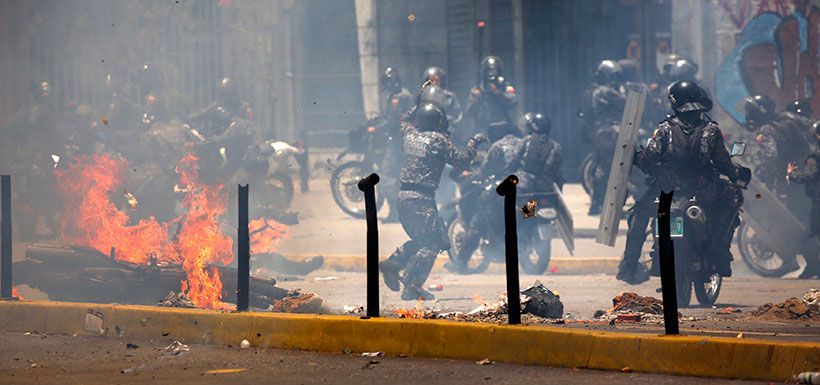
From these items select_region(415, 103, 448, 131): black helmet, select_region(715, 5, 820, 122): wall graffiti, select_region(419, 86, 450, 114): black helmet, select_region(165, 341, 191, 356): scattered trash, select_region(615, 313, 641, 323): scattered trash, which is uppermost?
select_region(715, 5, 820, 122): wall graffiti

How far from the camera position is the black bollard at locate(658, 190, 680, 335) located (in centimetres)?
756

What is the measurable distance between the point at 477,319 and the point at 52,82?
58.9 ft

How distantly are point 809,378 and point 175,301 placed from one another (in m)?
5.24

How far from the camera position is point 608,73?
63.2 feet

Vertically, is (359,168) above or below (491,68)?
below

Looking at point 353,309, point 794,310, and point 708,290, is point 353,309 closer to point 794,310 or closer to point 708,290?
point 708,290

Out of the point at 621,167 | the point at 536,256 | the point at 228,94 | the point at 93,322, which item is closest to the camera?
the point at 93,322

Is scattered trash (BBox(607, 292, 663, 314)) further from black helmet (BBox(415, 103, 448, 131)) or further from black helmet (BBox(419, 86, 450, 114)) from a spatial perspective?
black helmet (BBox(419, 86, 450, 114))

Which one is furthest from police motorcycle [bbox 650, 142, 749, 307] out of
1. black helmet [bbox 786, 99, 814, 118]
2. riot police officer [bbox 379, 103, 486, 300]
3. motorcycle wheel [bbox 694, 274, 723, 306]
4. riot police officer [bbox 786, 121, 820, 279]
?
black helmet [bbox 786, 99, 814, 118]

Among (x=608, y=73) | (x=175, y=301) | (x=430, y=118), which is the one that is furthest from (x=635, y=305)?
(x=608, y=73)

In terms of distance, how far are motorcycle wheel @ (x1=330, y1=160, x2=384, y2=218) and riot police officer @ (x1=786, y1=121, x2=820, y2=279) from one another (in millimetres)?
6401

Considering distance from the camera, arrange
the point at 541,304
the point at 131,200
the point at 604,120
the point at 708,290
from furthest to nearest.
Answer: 1. the point at 604,120
2. the point at 131,200
3. the point at 708,290
4. the point at 541,304

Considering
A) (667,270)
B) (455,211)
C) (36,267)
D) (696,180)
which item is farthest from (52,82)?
(667,270)

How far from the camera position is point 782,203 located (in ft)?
46.6
